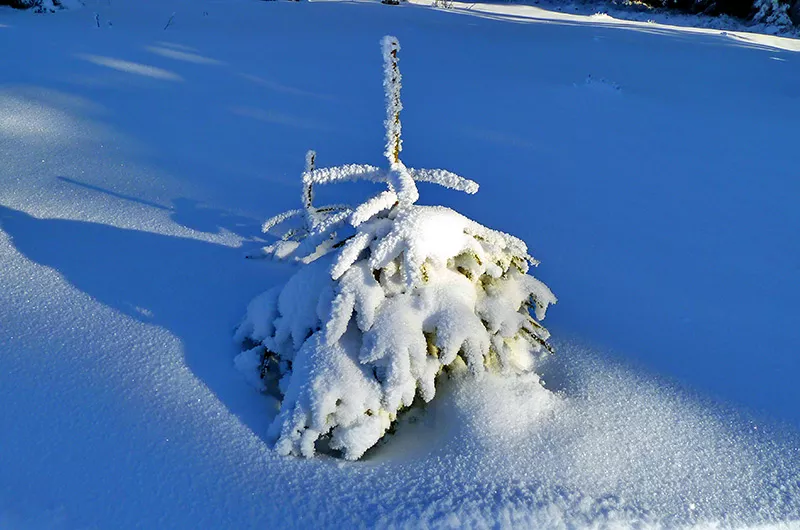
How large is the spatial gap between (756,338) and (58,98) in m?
4.43

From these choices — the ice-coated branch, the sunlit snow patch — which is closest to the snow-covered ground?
the sunlit snow patch

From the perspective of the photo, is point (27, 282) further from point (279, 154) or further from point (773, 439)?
point (773, 439)

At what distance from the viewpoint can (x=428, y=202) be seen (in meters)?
3.12

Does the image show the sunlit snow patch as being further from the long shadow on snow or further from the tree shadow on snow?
the tree shadow on snow

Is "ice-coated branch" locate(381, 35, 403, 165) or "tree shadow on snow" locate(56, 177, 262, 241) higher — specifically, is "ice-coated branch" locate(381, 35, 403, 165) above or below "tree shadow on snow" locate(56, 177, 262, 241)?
above

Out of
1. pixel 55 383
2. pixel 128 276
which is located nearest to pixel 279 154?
pixel 128 276

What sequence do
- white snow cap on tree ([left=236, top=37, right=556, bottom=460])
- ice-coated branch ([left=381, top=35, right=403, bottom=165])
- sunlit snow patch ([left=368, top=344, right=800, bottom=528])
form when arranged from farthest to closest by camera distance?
ice-coated branch ([left=381, top=35, right=403, bottom=165])
white snow cap on tree ([left=236, top=37, right=556, bottom=460])
sunlit snow patch ([left=368, top=344, right=800, bottom=528])

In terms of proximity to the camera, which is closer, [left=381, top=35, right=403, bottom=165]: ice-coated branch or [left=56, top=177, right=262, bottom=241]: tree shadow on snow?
[left=381, top=35, right=403, bottom=165]: ice-coated branch

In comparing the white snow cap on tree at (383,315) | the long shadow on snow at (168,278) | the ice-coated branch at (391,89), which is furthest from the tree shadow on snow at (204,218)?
the ice-coated branch at (391,89)

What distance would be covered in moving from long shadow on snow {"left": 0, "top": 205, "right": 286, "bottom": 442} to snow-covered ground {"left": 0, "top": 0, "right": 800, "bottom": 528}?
0.04ft

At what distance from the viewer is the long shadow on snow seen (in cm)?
187

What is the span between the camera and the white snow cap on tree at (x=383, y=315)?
5.36 ft

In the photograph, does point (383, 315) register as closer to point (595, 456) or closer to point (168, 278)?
point (595, 456)

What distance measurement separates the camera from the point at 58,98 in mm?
4281
